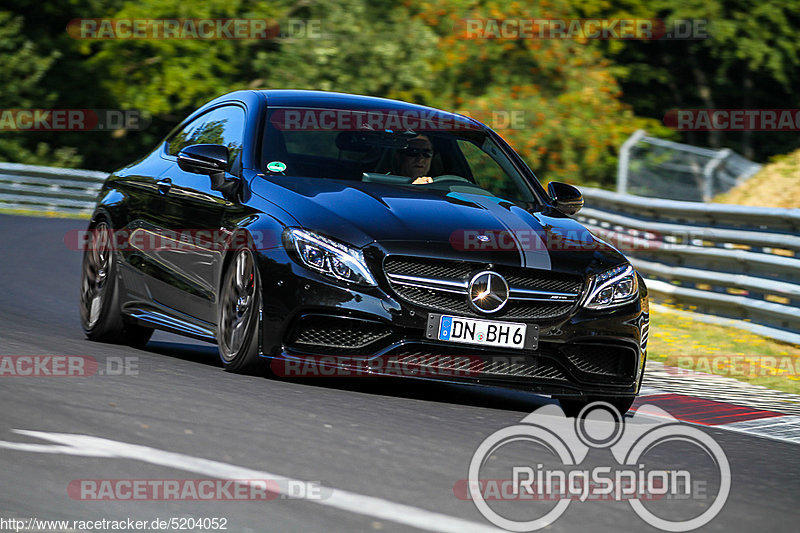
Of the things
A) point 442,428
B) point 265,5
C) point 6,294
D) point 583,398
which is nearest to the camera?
point 442,428

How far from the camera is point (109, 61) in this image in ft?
110

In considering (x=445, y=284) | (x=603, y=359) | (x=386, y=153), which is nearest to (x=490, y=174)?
(x=386, y=153)

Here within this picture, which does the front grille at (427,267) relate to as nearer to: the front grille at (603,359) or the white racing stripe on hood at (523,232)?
the white racing stripe on hood at (523,232)

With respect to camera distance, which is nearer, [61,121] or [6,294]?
[6,294]

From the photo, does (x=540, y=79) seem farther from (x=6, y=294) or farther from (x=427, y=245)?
(x=427, y=245)

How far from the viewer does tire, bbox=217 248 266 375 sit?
702cm

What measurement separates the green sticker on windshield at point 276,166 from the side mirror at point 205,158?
235 mm

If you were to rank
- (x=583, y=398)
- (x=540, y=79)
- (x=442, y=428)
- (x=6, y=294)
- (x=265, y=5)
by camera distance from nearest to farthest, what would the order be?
(x=442, y=428) < (x=583, y=398) < (x=6, y=294) < (x=540, y=79) < (x=265, y=5)

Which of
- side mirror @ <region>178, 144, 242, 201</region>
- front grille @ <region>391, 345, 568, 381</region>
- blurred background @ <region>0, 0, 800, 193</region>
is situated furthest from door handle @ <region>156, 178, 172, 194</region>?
blurred background @ <region>0, 0, 800, 193</region>

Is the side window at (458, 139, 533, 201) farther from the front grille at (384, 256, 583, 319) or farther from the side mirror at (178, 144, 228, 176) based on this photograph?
the side mirror at (178, 144, 228, 176)

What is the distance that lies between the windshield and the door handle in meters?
0.80

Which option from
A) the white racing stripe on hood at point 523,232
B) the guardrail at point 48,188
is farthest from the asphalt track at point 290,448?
the guardrail at point 48,188

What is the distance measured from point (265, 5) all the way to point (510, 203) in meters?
26.1

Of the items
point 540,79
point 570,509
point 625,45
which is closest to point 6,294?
point 570,509
